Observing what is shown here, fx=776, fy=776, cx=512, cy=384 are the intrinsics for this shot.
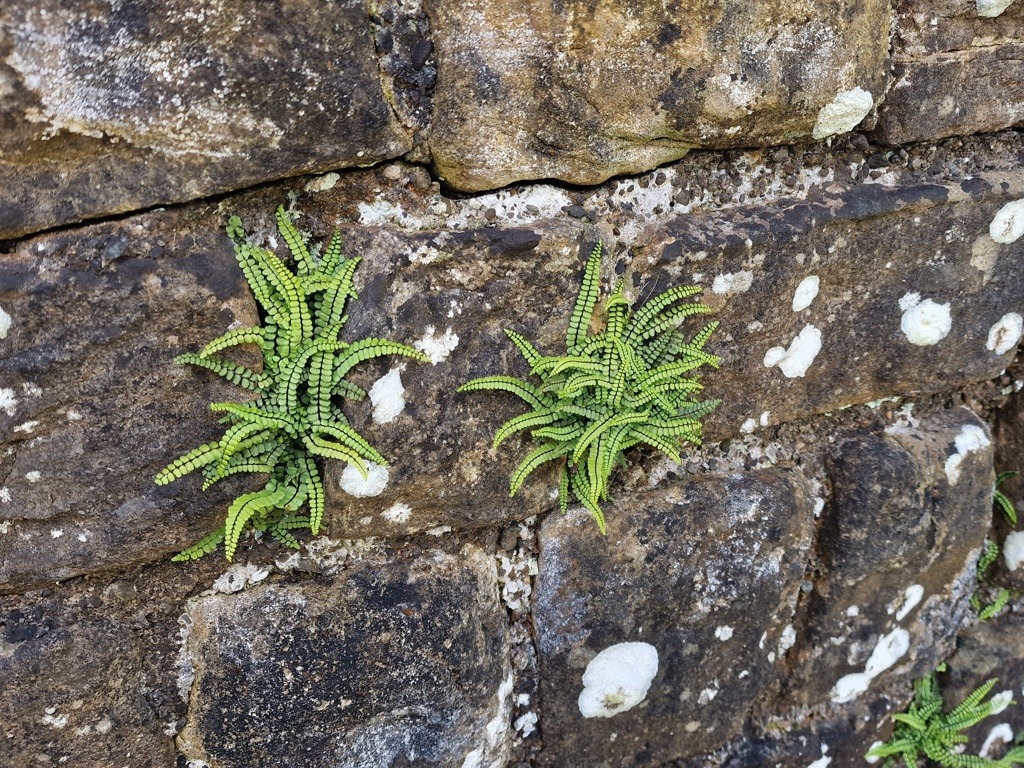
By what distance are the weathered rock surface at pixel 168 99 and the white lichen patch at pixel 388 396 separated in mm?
675

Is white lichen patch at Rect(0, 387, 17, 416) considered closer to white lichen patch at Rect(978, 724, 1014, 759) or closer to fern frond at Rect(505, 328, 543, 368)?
fern frond at Rect(505, 328, 543, 368)

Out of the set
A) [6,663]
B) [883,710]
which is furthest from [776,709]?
[6,663]

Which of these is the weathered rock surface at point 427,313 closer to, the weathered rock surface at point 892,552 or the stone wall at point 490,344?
the stone wall at point 490,344

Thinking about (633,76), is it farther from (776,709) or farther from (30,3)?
(776,709)

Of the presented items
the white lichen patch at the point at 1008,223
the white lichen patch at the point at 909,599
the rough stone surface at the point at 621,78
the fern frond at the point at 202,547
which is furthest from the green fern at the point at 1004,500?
the fern frond at the point at 202,547

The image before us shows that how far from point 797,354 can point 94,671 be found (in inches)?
108

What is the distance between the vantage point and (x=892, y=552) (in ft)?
11.0

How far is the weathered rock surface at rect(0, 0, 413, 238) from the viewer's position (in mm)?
1955

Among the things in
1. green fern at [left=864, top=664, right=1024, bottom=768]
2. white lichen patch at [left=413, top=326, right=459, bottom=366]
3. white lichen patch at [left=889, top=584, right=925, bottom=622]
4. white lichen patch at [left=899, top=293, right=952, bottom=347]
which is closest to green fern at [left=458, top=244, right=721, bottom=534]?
white lichen patch at [left=413, top=326, right=459, bottom=366]

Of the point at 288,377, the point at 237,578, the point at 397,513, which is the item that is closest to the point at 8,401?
the point at 288,377

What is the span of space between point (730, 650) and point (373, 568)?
157 cm

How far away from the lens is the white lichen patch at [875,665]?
11.8ft

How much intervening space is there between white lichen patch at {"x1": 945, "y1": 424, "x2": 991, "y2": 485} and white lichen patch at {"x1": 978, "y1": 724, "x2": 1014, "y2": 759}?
5.34 feet

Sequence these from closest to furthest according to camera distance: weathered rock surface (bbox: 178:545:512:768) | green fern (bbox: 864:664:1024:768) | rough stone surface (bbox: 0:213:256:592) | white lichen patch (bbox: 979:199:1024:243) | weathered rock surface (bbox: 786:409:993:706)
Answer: rough stone surface (bbox: 0:213:256:592), weathered rock surface (bbox: 178:545:512:768), white lichen patch (bbox: 979:199:1024:243), weathered rock surface (bbox: 786:409:993:706), green fern (bbox: 864:664:1024:768)
